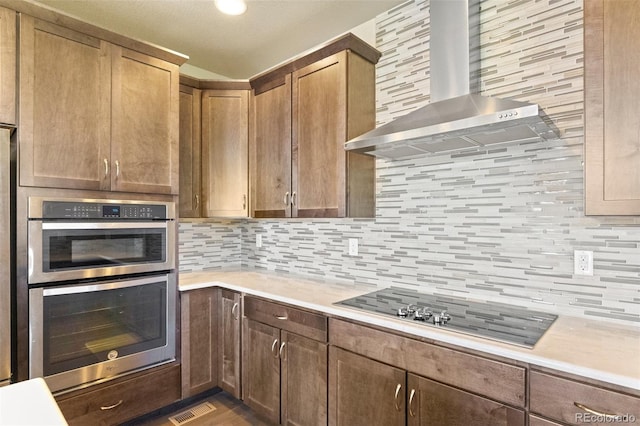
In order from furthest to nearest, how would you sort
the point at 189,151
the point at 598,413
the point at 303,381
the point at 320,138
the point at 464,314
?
the point at 189,151 < the point at 320,138 < the point at 303,381 < the point at 464,314 < the point at 598,413

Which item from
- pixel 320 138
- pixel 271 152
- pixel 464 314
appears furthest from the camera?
pixel 271 152

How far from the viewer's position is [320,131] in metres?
2.33

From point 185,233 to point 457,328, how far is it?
2357 millimetres

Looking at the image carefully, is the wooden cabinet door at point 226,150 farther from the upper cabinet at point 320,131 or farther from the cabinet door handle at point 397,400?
the cabinet door handle at point 397,400

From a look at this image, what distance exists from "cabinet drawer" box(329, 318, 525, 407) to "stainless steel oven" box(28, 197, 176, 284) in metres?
1.28

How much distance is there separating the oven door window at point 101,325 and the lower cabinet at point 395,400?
1.22m

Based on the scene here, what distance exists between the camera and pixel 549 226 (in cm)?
173

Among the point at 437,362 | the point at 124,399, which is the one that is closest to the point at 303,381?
the point at 437,362

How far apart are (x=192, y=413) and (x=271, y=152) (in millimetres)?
1902

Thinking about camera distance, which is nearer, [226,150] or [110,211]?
[110,211]

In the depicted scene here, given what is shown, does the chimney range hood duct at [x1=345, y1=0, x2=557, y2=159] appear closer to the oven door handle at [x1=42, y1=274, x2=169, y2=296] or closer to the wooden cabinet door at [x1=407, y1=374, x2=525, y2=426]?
the wooden cabinet door at [x1=407, y1=374, x2=525, y2=426]

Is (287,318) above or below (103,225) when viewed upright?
below

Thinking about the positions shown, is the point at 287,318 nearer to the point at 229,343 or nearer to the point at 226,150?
the point at 229,343

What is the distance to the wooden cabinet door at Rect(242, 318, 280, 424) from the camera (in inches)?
84.2
